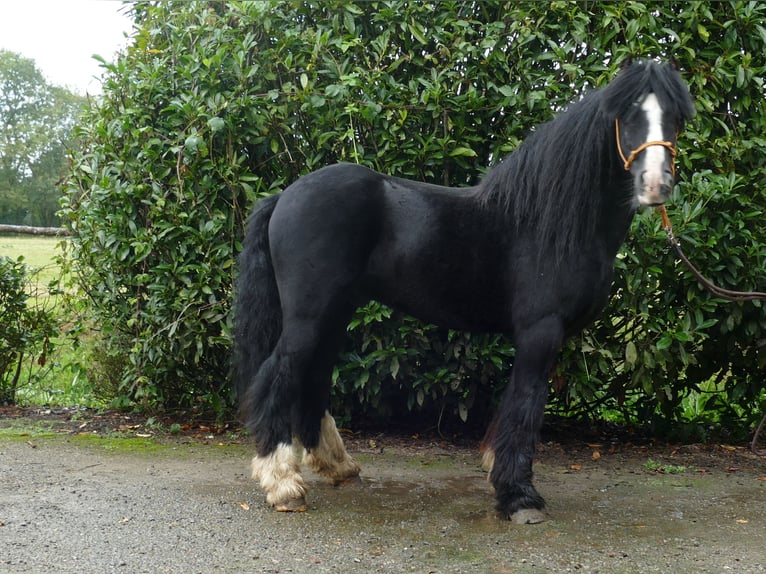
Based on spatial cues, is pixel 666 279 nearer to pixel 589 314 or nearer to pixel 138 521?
pixel 589 314

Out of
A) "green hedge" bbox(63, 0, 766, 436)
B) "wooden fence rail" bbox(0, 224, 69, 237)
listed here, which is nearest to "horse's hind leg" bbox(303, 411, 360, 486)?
"green hedge" bbox(63, 0, 766, 436)

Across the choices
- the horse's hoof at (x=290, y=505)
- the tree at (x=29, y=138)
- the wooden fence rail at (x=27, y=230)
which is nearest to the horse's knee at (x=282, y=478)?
the horse's hoof at (x=290, y=505)

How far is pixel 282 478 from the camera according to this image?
375cm

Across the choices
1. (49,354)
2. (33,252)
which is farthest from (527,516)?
(33,252)

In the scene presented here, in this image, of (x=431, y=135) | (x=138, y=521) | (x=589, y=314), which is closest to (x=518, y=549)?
(x=589, y=314)

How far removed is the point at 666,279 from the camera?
4.72 metres

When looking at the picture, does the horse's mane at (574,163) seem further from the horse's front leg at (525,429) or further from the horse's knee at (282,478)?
the horse's knee at (282,478)

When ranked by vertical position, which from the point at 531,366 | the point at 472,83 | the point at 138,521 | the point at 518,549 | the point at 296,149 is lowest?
the point at 138,521

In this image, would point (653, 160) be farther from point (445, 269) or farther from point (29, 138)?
point (29, 138)

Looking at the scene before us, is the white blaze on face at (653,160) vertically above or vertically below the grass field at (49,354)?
above

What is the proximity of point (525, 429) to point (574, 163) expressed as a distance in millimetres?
1376

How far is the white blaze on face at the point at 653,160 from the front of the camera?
3.06 m

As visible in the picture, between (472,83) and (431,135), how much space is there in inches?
18.6

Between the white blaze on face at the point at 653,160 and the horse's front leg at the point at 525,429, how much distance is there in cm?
83
